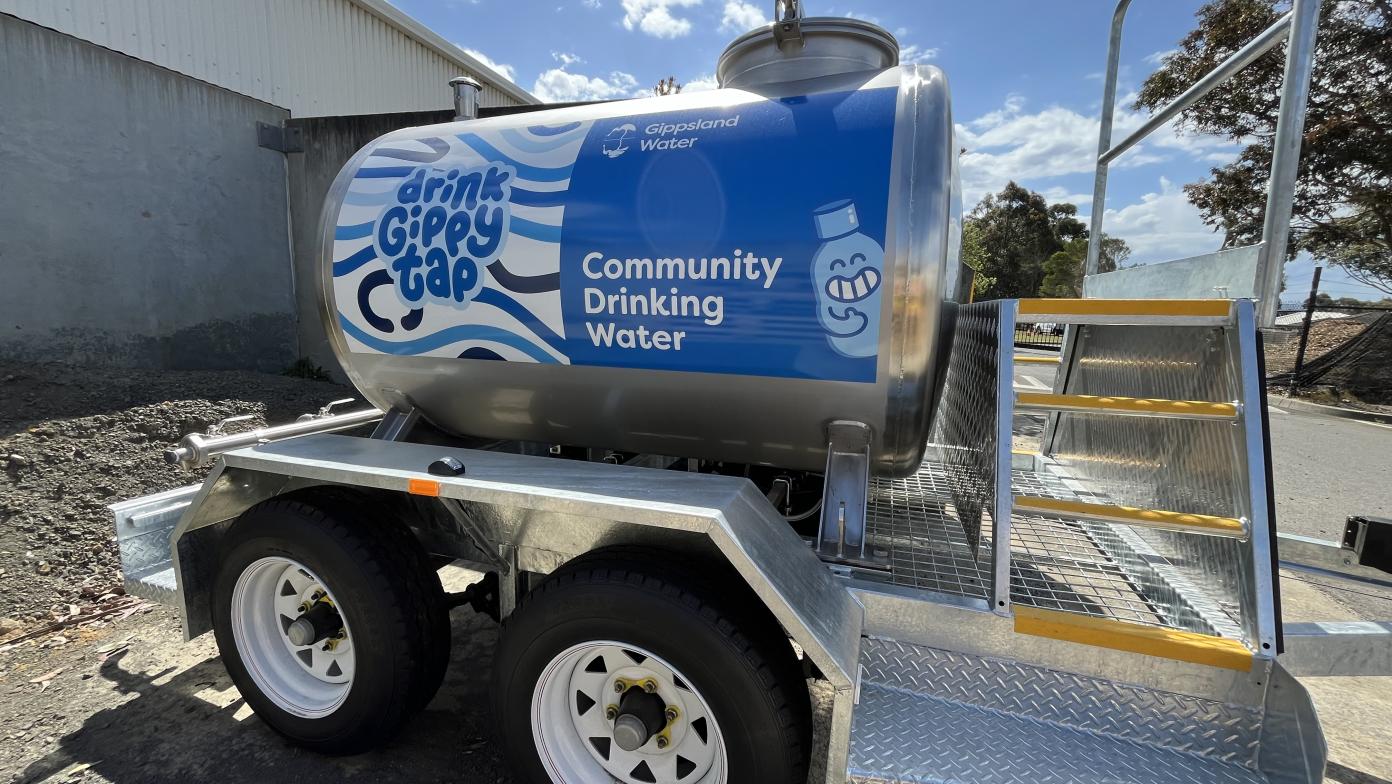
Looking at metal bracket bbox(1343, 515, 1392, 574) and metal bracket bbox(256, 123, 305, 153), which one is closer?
metal bracket bbox(1343, 515, 1392, 574)

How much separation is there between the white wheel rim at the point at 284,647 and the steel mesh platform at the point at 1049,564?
2.26 m

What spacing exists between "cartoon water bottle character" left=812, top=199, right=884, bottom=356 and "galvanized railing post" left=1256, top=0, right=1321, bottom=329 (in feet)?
3.90

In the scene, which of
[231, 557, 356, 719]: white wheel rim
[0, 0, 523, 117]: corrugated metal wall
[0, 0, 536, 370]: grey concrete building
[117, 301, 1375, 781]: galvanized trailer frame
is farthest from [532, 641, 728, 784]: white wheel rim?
[0, 0, 523, 117]: corrugated metal wall

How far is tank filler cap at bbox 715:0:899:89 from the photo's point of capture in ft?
8.73

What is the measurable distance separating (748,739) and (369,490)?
1.75 m

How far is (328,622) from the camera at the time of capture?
2537 millimetres

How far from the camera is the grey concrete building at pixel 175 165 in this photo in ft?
22.0

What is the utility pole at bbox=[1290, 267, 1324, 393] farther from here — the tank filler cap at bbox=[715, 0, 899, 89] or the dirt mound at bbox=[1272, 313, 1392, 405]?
the tank filler cap at bbox=[715, 0, 899, 89]

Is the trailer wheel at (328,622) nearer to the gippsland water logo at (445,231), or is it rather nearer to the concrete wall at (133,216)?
the gippsland water logo at (445,231)

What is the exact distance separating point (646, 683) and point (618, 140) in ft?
6.56

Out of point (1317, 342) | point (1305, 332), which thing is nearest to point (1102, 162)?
point (1305, 332)

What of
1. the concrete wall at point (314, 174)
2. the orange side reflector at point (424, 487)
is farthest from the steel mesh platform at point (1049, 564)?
the concrete wall at point (314, 174)

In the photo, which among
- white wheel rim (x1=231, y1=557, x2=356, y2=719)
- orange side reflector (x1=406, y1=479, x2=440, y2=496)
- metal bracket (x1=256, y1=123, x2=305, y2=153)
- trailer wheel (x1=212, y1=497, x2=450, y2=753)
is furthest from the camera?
metal bracket (x1=256, y1=123, x2=305, y2=153)

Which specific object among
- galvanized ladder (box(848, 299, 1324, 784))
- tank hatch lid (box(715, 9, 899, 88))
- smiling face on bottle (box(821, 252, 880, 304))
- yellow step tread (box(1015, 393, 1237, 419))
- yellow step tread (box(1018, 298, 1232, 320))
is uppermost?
tank hatch lid (box(715, 9, 899, 88))
